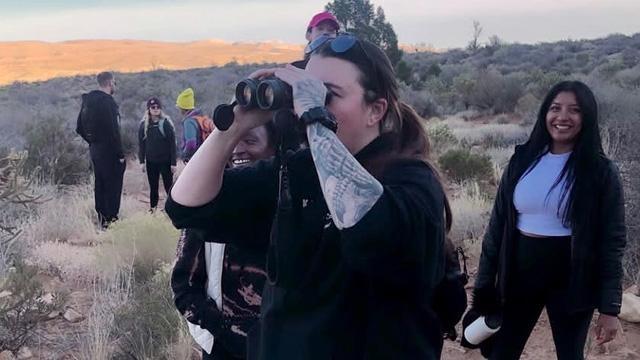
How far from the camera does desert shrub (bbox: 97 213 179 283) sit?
6.17m

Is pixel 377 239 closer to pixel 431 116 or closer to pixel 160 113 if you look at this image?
pixel 160 113

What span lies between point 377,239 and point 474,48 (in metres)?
40.5

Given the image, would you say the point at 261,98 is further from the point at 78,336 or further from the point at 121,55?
the point at 121,55

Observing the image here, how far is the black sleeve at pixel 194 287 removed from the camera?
7.86ft

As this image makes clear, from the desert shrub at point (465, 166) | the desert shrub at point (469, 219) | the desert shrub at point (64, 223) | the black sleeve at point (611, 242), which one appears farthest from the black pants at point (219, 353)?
the desert shrub at point (465, 166)

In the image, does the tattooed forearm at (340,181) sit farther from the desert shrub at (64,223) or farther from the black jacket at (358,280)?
the desert shrub at (64,223)

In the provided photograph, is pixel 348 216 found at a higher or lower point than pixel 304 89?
lower

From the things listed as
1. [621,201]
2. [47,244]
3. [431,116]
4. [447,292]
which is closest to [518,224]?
[621,201]

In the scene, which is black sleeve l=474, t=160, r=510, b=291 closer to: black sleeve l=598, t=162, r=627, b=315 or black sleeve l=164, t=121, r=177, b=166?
black sleeve l=598, t=162, r=627, b=315

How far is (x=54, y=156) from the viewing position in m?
10.8

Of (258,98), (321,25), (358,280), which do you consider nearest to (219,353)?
(358,280)

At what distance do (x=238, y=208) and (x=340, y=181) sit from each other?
47 centimetres

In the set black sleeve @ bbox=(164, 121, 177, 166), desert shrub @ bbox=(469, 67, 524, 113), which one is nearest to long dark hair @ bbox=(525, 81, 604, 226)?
black sleeve @ bbox=(164, 121, 177, 166)

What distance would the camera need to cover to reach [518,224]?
10.8 feet
